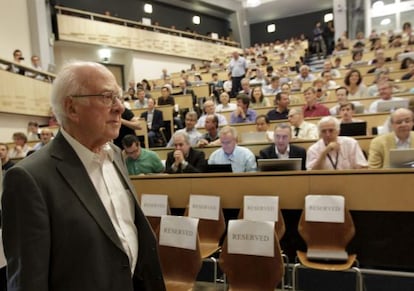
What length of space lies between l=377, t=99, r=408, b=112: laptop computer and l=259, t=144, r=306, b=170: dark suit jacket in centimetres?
153

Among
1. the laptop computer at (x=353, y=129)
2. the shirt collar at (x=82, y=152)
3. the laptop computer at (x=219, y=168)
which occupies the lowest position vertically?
the laptop computer at (x=219, y=168)

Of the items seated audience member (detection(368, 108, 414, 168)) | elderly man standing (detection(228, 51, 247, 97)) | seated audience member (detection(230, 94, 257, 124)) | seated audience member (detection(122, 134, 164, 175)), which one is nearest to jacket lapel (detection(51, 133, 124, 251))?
seated audience member (detection(122, 134, 164, 175))

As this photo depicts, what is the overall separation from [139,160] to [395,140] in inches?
96.0

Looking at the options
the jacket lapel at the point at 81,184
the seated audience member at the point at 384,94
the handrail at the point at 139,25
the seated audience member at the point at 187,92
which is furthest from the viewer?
the handrail at the point at 139,25

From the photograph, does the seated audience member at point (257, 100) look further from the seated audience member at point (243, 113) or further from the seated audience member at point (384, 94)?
the seated audience member at point (384, 94)

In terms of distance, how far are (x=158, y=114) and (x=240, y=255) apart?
15.7 feet

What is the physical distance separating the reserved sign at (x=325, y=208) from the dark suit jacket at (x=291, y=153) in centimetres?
122

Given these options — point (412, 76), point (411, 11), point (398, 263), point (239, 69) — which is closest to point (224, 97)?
point (239, 69)

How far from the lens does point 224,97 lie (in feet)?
22.1

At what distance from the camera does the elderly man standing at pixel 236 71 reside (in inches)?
347

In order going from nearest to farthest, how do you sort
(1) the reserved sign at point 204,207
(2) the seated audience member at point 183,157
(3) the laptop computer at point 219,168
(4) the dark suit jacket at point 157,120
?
(1) the reserved sign at point 204,207, (3) the laptop computer at point 219,168, (2) the seated audience member at point 183,157, (4) the dark suit jacket at point 157,120

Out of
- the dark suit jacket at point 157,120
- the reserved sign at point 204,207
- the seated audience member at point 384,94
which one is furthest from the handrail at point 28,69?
the seated audience member at point 384,94

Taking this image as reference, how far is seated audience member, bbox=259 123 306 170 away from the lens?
12.2 feet

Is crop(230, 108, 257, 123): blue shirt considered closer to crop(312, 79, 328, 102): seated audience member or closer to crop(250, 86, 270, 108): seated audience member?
crop(250, 86, 270, 108): seated audience member
